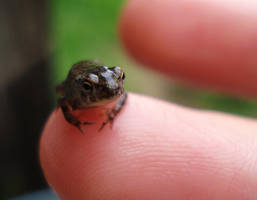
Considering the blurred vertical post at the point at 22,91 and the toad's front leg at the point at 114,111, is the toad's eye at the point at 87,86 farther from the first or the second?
the blurred vertical post at the point at 22,91

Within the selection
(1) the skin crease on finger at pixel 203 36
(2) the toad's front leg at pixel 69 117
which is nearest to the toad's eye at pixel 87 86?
(2) the toad's front leg at pixel 69 117

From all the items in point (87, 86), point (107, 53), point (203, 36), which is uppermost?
point (203, 36)

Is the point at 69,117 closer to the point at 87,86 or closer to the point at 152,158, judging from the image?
the point at 87,86

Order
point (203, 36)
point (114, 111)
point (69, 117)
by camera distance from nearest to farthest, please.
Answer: point (69, 117)
point (114, 111)
point (203, 36)

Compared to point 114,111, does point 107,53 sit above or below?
below

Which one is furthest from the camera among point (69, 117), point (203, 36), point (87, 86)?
point (203, 36)

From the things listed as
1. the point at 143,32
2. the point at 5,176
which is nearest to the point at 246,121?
the point at 143,32

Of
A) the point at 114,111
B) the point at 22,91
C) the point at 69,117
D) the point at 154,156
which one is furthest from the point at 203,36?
the point at 22,91
